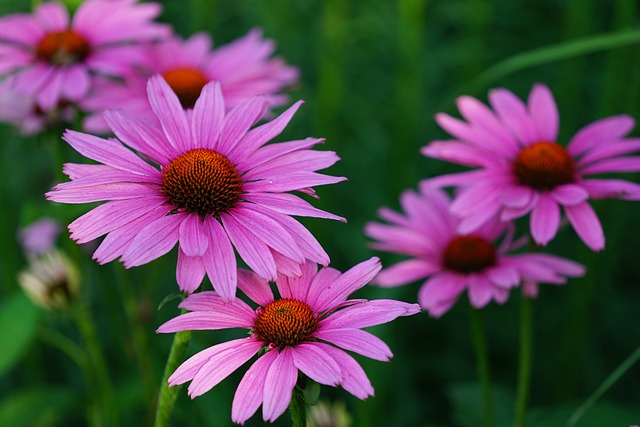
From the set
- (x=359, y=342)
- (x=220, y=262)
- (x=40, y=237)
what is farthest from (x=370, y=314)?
(x=40, y=237)

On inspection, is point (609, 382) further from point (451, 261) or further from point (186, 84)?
point (186, 84)

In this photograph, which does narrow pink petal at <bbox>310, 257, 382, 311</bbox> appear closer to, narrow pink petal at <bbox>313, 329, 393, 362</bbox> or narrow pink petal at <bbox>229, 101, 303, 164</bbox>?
narrow pink petal at <bbox>313, 329, 393, 362</bbox>

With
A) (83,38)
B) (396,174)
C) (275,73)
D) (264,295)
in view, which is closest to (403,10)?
(396,174)

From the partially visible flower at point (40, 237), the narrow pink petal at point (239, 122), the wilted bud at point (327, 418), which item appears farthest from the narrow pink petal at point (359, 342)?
the partially visible flower at point (40, 237)

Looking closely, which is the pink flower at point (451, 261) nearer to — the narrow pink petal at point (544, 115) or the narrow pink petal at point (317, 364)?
the narrow pink petal at point (544, 115)

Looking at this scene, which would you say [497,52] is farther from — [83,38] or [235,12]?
[83,38]

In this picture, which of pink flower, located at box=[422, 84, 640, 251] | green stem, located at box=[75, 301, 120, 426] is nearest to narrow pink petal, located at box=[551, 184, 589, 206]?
pink flower, located at box=[422, 84, 640, 251]
